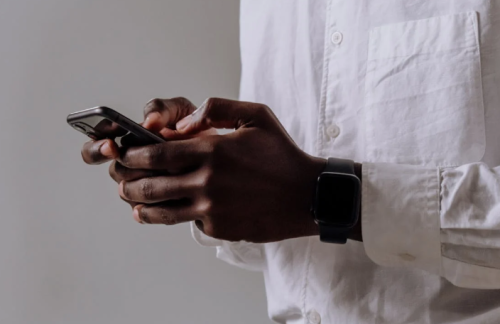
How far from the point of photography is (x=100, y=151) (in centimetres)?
52

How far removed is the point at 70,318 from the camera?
0.90m

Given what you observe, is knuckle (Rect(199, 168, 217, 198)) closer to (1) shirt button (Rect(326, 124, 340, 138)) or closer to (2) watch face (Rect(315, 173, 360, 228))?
(2) watch face (Rect(315, 173, 360, 228))

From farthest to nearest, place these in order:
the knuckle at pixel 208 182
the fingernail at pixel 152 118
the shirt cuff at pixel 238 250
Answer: the shirt cuff at pixel 238 250 → the fingernail at pixel 152 118 → the knuckle at pixel 208 182

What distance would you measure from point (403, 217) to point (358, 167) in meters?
0.07

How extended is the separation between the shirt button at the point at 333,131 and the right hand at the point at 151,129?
162mm

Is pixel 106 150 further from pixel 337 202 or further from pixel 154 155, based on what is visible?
pixel 337 202

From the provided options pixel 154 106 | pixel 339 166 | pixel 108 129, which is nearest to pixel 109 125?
pixel 108 129

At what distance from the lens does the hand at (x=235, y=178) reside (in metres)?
0.46

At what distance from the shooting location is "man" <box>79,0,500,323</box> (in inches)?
18.7

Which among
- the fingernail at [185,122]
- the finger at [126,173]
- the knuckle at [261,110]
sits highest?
the knuckle at [261,110]

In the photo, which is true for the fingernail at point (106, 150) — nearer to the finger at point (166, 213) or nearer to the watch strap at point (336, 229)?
the finger at point (166, 213)

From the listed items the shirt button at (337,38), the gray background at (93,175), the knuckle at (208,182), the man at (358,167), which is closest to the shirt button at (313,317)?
the man at (358,167)

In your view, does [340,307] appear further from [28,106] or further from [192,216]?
[28,106]

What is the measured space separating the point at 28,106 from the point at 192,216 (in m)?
0.55
